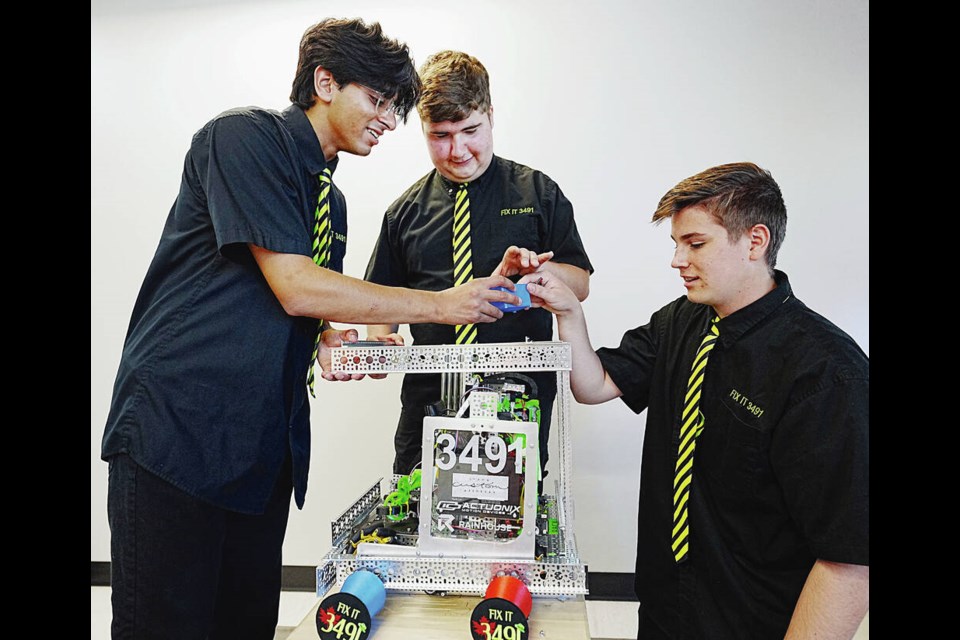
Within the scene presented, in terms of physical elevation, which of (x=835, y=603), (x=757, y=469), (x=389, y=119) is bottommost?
(x=835, y=603)

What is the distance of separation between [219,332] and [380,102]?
2.15ft

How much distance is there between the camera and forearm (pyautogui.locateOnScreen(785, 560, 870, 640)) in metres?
1.30

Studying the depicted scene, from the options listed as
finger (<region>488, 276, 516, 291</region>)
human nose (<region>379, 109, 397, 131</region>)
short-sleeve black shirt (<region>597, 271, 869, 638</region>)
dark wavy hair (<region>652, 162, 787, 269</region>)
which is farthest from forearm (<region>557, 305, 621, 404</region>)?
human nose (<region>379, 109, 397, 131</region>)

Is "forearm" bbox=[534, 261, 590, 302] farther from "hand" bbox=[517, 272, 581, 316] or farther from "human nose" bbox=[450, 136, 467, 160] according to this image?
"human nose" bbox=[450, 136, 467, 160]

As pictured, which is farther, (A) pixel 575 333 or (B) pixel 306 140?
(A) pixel 575 333

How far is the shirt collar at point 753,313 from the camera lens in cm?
158

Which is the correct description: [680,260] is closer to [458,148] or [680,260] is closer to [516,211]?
[516,211]

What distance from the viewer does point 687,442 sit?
1.64 meters

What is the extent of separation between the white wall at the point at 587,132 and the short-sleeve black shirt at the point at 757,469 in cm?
115

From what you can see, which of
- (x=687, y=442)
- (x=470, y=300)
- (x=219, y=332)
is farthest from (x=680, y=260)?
(x=219, y=332)

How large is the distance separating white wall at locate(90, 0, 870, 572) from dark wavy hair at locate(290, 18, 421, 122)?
129cm

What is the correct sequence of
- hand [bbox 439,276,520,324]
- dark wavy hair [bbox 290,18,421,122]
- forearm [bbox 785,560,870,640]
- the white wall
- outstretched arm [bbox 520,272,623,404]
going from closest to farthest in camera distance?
forearm [bbox 785,560,870,640] < hand [bbox 439,276,520,324] < dark wavy hair [bbox 290,18,421,122] < outstretched arm [bbox 520,272,623,404] < the white wall

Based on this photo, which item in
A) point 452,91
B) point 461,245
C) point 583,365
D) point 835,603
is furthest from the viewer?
point 461,245

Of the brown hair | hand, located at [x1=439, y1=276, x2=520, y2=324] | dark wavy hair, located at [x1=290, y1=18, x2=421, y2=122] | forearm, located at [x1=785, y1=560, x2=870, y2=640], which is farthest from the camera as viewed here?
the brown hair
